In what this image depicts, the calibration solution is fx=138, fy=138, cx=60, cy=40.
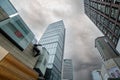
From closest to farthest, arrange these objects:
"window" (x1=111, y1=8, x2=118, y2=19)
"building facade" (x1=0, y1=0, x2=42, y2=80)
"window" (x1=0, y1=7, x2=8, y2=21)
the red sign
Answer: "building facade" (x1=0, y1=0, x2=42, y2=80) → "window" (x1=0, y1=7, x2=8, y2=21) → the red sign → "window" (x1=111, y1=8, x2=118, y2=19)

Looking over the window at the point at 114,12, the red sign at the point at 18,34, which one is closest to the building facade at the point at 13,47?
the red sign at the point at 18,34

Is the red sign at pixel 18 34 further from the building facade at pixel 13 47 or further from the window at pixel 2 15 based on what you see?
the window at pixel 2 15

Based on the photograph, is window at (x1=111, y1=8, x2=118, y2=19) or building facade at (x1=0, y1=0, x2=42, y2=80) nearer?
building facade at (x1=0, y1=0, x2=42, y2=80)

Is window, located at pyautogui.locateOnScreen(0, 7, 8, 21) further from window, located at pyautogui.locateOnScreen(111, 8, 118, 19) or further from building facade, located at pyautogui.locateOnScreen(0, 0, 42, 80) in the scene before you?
window, located at pyautogui.locateOnScreen(111, 8, 118, 19)

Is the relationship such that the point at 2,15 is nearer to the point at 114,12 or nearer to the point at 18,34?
the point at 18,34

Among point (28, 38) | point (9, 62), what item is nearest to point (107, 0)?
point (28, 38)

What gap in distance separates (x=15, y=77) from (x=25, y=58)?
10.9m

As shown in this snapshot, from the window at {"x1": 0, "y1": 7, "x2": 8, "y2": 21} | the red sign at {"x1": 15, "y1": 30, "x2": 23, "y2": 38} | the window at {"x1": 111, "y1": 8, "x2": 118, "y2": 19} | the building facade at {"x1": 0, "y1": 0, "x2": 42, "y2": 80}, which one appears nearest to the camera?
the building facade at {"x1": 0, "y1": 0, "x2": 42, "y2": 80}

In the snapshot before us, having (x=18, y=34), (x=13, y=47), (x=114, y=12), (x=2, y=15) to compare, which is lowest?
(x=114, y=12)

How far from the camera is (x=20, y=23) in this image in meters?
38.9

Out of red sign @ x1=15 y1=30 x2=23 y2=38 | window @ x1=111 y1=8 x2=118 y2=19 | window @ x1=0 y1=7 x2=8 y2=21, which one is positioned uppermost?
window @ x1=0 y1=7 x2=8 y2=21

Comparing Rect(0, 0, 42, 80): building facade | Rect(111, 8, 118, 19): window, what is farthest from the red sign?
Rect(111, 8, 118, 19): window

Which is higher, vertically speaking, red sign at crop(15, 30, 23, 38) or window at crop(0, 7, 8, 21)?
window at crop(0, 7, 8, 21)

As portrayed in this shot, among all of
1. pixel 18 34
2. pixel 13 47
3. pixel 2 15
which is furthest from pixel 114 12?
pixel 2 15
